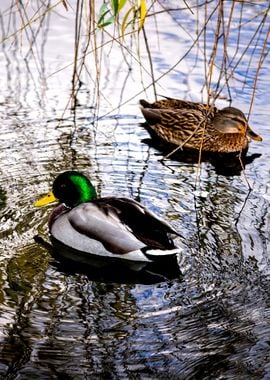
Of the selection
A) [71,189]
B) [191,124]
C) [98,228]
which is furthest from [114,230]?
[191,124]

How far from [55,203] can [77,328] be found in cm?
189

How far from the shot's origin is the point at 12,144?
6469 millimetres

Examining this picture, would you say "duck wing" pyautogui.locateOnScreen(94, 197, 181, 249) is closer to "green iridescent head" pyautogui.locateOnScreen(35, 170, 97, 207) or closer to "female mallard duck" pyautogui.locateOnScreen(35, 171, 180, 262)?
"female mallard duck" pyautogui.locateOnScreen(35, 171, 180, 262)

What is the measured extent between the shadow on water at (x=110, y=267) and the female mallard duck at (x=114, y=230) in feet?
0.12

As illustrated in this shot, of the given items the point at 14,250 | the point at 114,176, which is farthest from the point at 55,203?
the point at 14,250

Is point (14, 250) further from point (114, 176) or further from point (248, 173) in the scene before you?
point (248, 173)

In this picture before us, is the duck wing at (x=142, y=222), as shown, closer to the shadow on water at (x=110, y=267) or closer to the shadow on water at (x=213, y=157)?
the shadow on water at (x=110, y=267)

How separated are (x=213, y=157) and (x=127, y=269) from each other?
2.24 meters

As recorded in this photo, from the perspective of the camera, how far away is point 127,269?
16.5ft

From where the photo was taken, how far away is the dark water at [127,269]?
12.5 ft

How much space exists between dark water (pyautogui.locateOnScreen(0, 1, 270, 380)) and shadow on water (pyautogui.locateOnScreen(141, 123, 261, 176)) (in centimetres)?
7

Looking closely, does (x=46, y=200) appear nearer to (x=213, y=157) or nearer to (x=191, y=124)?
(x=213, y=157)

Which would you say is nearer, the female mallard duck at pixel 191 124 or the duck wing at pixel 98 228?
the duck wing at pixel 98 228

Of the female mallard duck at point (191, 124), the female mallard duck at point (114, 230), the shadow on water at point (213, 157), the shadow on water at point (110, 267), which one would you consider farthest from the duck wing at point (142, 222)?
the female mallard duck at point (191, 124)
